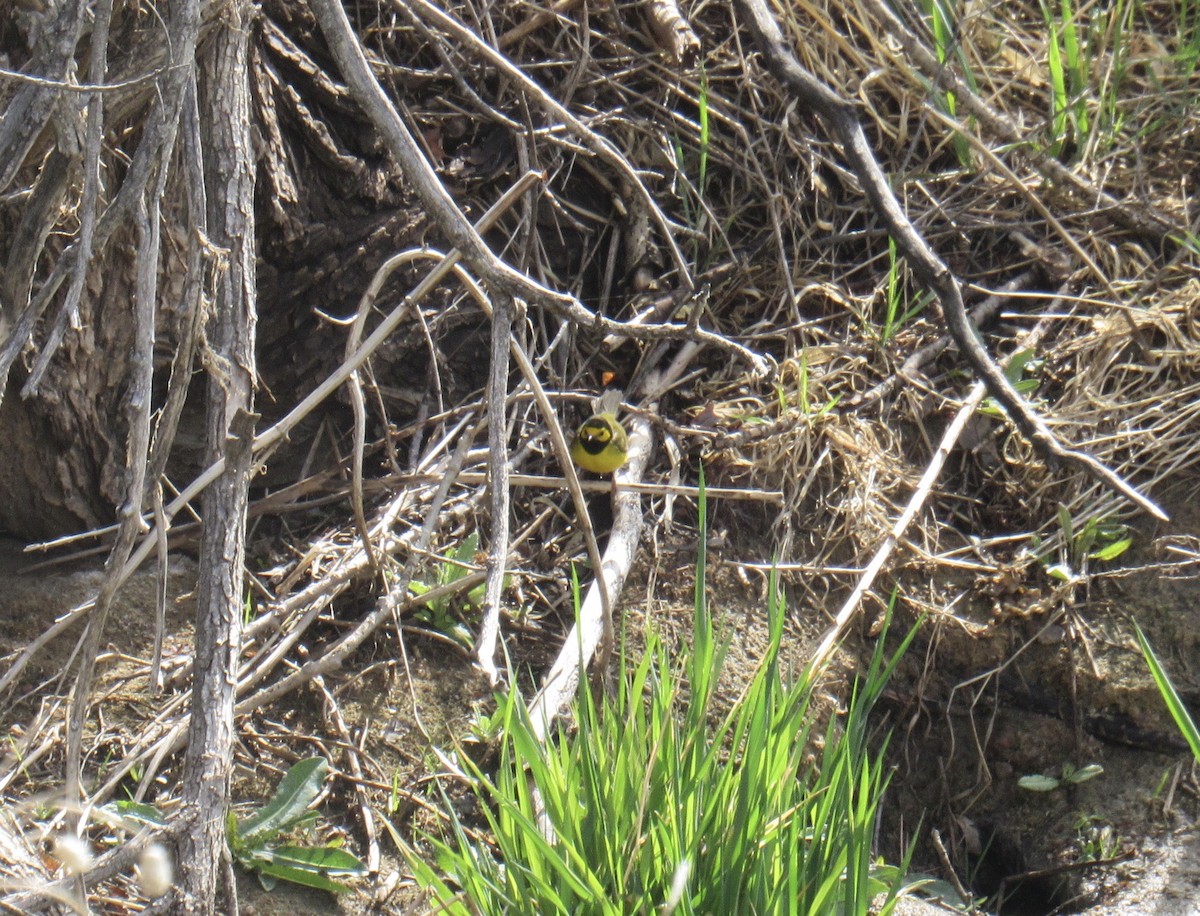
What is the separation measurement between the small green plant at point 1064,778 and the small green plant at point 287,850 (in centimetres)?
161

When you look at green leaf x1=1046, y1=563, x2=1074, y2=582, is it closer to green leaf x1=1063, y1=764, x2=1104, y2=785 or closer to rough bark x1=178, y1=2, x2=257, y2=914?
green leaf x1=1063, y1=764, x2=1104, y2=785

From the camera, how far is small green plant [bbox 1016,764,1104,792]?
278 centimetres

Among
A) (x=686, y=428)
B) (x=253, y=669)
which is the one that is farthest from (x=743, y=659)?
(x=253, y=669)

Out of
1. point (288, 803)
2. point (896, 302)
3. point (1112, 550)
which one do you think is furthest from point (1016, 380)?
point (288, 803)

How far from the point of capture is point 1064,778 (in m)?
2.80

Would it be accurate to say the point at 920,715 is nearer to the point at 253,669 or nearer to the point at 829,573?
the point at 829,573

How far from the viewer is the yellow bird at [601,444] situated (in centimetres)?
290

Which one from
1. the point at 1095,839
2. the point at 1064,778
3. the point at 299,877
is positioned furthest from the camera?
the point at 1064,778

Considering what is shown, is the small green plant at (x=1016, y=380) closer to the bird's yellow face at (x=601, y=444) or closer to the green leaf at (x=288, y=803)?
the bird's yellow face at (x=601, y=444)

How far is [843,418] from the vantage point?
3.11m

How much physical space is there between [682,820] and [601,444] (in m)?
1.30

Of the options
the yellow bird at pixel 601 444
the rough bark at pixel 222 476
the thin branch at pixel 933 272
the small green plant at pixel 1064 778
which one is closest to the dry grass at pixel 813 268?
the yellow bird at pixel 601 444

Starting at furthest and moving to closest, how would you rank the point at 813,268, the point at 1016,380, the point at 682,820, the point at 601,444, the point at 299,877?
the point at 813,268 < the point at 1016,380 < the point at 601,444 < the point at 299,877 < the point at 682,820

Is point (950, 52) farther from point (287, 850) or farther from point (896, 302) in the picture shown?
point (287, 850)
